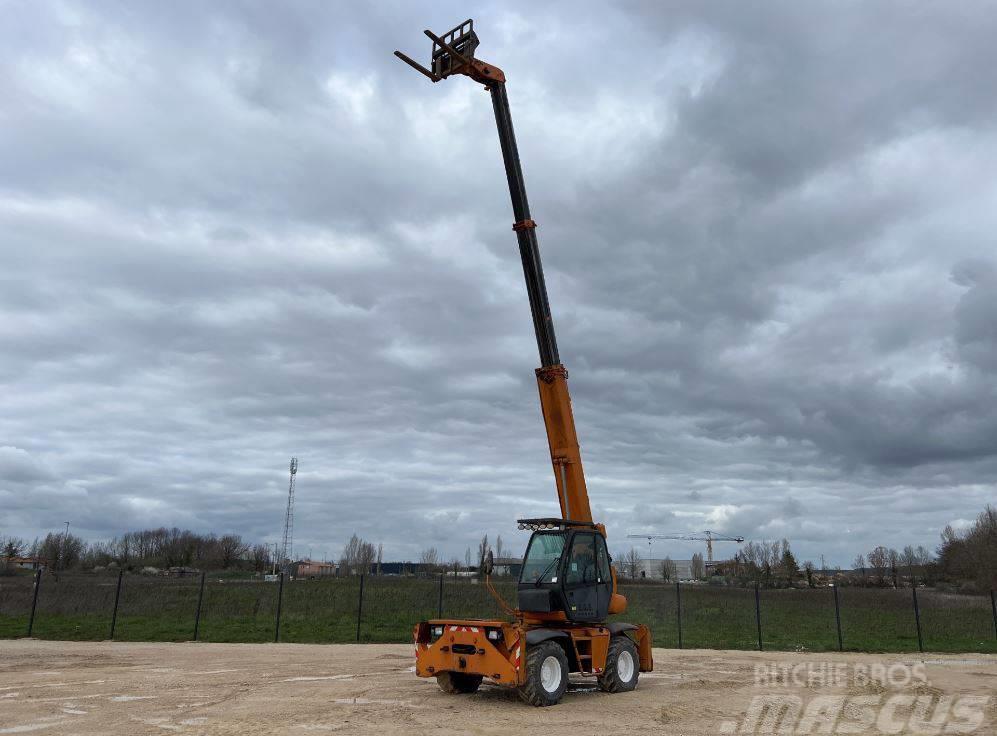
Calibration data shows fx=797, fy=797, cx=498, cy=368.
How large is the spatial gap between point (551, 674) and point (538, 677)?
0.42m

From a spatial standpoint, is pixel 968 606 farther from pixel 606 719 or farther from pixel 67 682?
pixel 67 682

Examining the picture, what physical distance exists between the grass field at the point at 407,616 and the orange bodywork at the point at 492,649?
46.0ft

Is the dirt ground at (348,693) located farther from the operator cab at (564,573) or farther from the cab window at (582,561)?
the cab window at (582,561)

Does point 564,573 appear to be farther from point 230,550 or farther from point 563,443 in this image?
point 230,550


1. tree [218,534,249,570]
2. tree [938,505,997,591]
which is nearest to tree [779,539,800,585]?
tree [938,505,997,591]

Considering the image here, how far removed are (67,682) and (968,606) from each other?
44730 millimetres

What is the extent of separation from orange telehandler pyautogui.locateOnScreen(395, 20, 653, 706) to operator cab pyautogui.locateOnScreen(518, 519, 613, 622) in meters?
0.02

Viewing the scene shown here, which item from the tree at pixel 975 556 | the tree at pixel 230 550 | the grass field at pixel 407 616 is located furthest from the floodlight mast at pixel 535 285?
the tree at pixel 230 550

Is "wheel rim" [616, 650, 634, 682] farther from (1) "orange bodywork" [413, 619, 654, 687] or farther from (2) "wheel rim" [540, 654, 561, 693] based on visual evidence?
(2) "wheel rim" [540, 654, 561, 693]

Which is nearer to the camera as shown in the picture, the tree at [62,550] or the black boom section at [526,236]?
the black boom section at [526,236]

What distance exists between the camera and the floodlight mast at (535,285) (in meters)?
16.2

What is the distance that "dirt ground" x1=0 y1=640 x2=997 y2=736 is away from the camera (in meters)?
11.6

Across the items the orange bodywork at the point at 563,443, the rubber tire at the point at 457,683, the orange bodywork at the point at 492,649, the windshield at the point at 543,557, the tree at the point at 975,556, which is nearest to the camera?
the orange bodywork at the point at 492,649

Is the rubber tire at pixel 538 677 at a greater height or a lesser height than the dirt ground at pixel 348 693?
greater
